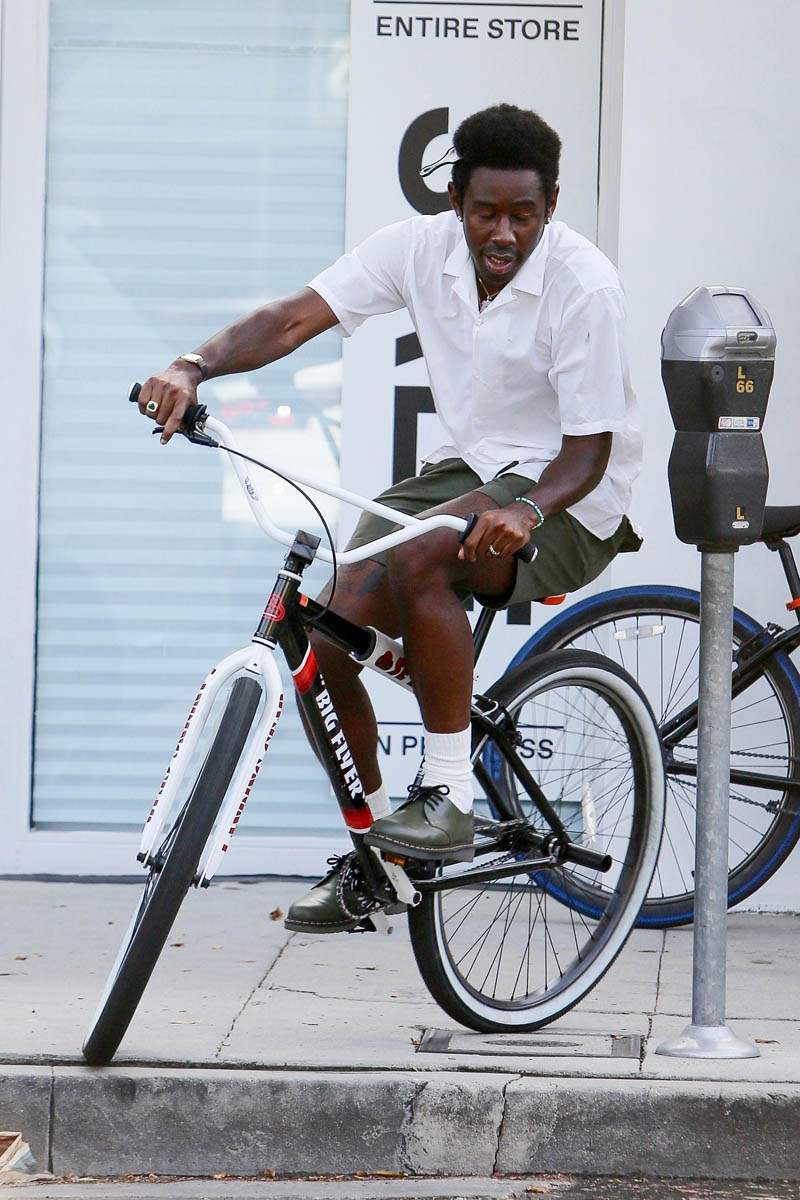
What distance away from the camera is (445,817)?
3469 millimetres

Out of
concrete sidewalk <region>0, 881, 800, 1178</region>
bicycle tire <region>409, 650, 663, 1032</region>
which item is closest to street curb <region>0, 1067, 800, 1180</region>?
concrete sidewalk <region>0, 881, 800, 1178</region>

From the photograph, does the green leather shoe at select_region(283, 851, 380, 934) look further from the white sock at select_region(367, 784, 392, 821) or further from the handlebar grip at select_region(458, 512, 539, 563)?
the handlebar grip at select_region(458, 512, 539, 563)

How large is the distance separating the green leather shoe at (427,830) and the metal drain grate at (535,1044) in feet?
1.48

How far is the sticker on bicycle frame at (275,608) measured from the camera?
3.32 metres

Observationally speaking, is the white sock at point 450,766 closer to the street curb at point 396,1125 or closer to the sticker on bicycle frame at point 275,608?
the sticker on bicycle frame at point 275,608

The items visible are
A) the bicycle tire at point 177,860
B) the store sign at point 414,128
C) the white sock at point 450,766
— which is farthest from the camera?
the store sign at point 414,128

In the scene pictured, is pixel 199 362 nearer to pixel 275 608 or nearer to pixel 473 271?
pixel 275 608

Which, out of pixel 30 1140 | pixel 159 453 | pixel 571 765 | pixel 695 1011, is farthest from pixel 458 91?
pixel 30 1140

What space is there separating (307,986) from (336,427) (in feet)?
6.92

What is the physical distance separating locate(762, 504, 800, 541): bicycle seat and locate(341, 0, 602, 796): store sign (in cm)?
114

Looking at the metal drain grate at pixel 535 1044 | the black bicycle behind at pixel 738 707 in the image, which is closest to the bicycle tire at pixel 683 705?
the black bicycle behind at pixel 738 707

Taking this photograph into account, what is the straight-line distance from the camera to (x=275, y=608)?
3324 millimetres

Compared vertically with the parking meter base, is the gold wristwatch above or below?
above

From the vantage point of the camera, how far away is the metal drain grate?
3611mm
